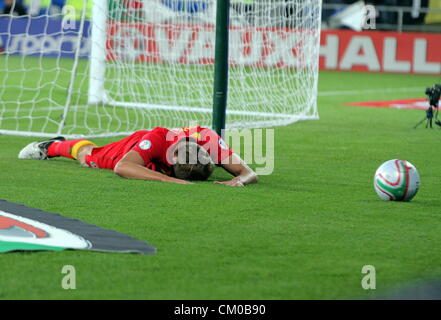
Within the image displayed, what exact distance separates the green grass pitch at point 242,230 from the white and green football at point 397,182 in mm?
88

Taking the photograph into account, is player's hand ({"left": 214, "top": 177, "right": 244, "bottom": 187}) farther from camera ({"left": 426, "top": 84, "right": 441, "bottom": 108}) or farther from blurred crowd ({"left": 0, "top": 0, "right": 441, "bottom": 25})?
blurred crowd ({"left": 0, "top": 0, "right": 441, "bottom": 25})

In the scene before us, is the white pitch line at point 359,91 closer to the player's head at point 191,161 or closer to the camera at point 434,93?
the camera at point 434,93

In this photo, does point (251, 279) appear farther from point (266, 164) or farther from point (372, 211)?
point (266, 164)

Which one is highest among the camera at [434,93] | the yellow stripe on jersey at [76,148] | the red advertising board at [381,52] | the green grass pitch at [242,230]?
the red advertising board at [381,52]

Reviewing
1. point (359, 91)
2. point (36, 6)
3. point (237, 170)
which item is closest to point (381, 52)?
point (359, 91)

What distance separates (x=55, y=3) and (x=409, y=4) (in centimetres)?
1090

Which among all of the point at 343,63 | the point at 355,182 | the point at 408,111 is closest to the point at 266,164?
the point at 355,182

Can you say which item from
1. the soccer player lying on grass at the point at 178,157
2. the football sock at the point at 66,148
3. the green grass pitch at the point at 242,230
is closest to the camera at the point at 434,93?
the green grass pitch at the point at 242,230

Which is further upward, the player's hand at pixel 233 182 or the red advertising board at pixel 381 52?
the red advertising board at pixel 381 52

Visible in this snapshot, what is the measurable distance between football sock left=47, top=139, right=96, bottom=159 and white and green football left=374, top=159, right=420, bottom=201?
2.97 m

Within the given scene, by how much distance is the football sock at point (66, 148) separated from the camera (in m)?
8.85

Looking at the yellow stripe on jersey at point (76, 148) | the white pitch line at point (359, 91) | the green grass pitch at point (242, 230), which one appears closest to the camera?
the green grass pitch at point (242, 230)

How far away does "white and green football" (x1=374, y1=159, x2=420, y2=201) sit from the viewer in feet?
23.1

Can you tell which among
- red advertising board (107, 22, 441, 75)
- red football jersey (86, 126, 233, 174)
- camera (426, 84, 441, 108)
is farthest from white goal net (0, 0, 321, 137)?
red football jersey (86, 126, 233, 174)
